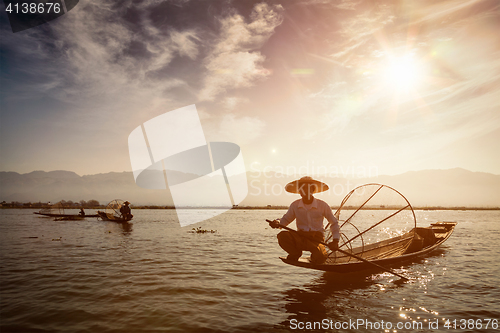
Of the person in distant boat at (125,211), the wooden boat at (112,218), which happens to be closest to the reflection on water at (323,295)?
the person in distant boat at (125,211)

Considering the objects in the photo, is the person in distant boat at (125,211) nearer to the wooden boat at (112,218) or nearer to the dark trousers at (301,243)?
the wooden boat at (112,218)

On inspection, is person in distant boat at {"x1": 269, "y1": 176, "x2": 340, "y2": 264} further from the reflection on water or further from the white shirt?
the reflection on water

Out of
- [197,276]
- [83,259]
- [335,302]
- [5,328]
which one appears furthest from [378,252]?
[83,259]

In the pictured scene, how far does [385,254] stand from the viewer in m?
13.0

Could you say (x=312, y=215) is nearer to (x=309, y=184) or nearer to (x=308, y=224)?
(x=308, y=224)

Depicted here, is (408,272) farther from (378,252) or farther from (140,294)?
(140,294)

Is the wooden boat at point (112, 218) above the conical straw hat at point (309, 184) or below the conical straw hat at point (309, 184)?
below

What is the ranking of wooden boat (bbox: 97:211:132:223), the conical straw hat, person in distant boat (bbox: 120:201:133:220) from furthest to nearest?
wooden boat (bbox: 97:211:132:223), person in distant boat (bbox: 120:201:133:220), the conical straw hat

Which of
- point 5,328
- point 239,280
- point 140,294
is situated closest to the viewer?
point 5,328

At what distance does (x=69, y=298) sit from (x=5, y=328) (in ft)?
6.99

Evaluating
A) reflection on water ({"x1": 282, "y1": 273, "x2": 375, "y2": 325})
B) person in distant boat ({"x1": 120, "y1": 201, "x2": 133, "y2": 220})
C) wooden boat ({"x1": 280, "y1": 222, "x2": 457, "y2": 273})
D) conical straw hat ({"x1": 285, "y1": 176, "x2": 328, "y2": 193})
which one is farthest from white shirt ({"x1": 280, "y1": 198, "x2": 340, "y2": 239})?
person in distant boat ({"x1": 120, "y1": 201, "x2": 133, "y2": 220})

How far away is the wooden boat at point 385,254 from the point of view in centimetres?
923

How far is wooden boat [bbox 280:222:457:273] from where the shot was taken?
9.23 metres

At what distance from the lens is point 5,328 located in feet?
19.9
